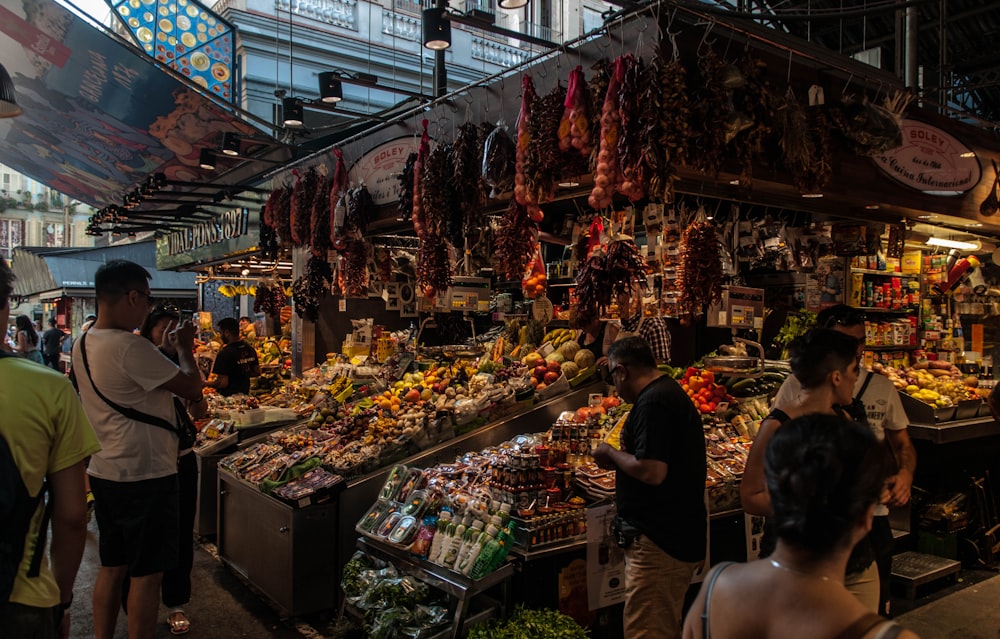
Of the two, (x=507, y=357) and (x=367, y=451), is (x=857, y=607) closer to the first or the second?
(x=367, y=451)

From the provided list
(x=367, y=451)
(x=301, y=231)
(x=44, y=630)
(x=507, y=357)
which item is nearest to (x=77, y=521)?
(x=44, y=630)

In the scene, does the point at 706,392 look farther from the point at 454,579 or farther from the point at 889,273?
the point at 889,273

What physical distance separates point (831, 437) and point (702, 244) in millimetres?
3683

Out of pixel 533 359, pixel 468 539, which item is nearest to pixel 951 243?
pixel 533 359

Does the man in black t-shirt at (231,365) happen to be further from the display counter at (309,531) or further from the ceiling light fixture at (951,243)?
the ceiling light fixture at (951,243)

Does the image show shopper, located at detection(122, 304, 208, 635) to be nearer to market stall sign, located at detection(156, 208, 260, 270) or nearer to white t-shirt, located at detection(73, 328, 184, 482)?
white t-shirt, located at detection(73, 328, 184, 482)

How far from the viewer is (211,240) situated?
35.3 feet

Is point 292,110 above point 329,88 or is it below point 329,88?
below

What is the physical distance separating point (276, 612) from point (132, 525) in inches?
61.9

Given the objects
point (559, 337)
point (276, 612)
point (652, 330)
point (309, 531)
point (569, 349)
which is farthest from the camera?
point (559, 337)

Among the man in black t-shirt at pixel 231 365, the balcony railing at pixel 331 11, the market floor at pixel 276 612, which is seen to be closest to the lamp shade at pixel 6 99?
the market floor at pixel 276 612

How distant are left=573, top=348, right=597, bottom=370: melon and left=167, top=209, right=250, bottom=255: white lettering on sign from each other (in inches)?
224

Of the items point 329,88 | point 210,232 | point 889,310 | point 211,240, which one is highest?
point 329,88

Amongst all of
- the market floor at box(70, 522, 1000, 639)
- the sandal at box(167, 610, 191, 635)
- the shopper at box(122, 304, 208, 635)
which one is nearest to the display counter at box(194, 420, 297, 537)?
the market floor at box(70, 522, 1000, 639)
